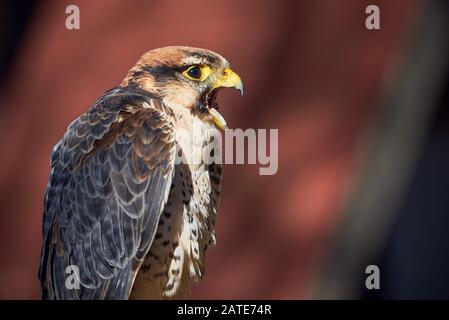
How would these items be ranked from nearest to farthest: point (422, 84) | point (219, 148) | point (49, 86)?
point (219, 148) → point (49, 86) → point (422, 84)

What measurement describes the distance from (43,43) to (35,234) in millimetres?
849

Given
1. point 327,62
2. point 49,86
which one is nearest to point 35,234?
point 49,86

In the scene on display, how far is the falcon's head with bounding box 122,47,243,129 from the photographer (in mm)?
2418

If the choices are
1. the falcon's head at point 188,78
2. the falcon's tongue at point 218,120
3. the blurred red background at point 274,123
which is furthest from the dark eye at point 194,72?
the blurred red background at point 274,123

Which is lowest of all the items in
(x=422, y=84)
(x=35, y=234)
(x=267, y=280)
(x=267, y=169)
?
(x=267, y=280)

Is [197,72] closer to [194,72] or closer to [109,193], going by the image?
[194,72]

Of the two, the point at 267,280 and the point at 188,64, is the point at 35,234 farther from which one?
the point at 188,64

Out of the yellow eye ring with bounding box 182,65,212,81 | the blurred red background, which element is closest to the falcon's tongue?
the yellow eye ring with bounding box 182,65,212,81

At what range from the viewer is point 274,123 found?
131 inches

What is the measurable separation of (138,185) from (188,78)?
382mm

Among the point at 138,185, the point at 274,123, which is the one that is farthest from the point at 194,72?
the point at 274,123

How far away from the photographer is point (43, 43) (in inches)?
131

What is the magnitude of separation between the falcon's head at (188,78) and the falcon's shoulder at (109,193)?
60 mm
